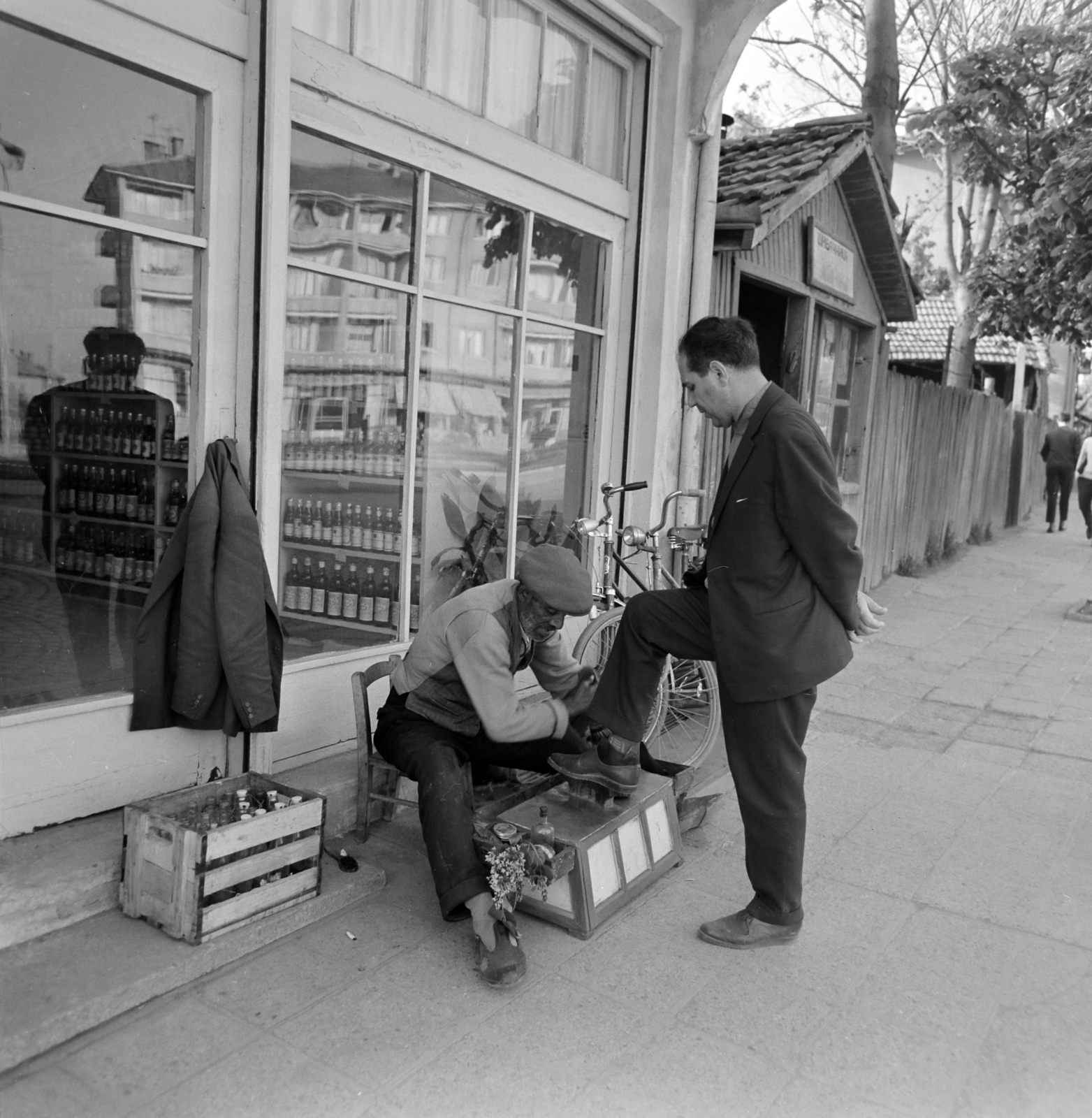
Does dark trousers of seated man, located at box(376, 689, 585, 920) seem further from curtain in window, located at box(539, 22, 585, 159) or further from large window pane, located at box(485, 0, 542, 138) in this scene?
curtain in window, located at box(539, 22, 585, 159)

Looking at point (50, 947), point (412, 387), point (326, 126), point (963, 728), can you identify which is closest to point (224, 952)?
point (50, 947)

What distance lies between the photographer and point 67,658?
144 inches

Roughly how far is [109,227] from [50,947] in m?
2.29

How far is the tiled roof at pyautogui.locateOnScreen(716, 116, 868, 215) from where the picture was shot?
6.67m

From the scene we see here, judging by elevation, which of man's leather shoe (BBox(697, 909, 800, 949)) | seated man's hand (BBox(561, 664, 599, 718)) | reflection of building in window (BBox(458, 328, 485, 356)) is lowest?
man's leather shoe (BBox(697, 909, 800, 949))

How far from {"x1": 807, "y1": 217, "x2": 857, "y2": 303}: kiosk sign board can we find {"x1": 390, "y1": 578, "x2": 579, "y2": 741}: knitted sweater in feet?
16.3

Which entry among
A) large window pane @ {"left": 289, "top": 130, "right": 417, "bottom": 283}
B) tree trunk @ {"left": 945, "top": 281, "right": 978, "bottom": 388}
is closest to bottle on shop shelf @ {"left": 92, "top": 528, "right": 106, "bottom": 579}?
large window pane @ {"left": 289, "top": 130, "right": 417, "bottom": 283}

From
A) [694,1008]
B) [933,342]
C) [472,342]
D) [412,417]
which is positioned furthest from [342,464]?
[933,342]

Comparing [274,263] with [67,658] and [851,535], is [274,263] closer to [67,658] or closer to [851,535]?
[67,658]

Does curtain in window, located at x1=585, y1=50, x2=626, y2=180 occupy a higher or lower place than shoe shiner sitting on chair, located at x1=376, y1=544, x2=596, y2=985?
higher

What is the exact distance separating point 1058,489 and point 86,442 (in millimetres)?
16759

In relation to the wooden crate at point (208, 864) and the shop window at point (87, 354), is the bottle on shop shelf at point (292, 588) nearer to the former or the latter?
the shop window at point (87, 354)

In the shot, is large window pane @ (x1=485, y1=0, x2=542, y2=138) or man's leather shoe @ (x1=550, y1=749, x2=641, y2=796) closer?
man's leather shoe @ (x1=550, y1=749, x2=641, y2=796)

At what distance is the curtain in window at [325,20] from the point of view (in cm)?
402
